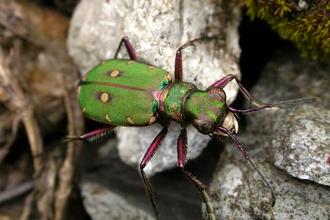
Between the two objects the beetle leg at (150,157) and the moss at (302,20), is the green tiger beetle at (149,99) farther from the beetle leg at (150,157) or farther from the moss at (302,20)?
the moss at (302,20)

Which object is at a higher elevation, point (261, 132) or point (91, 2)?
point (91, 2)

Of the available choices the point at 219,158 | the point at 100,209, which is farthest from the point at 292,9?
the point at 100,209

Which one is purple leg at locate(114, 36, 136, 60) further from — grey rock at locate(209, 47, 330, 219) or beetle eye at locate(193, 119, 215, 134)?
grey rock at locate(209, 47, 330, 219)

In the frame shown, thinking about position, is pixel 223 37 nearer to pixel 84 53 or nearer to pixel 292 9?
pixel 292 9

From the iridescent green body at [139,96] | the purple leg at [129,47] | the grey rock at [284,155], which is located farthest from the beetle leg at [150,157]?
the purple leg at [129,47]

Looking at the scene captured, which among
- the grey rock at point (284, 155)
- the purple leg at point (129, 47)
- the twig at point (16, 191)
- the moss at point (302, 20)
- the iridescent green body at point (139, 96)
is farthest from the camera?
the twig at point (16, 191)

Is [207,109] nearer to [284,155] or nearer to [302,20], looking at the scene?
[284,155]

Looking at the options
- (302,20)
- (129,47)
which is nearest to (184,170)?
(129,47)
